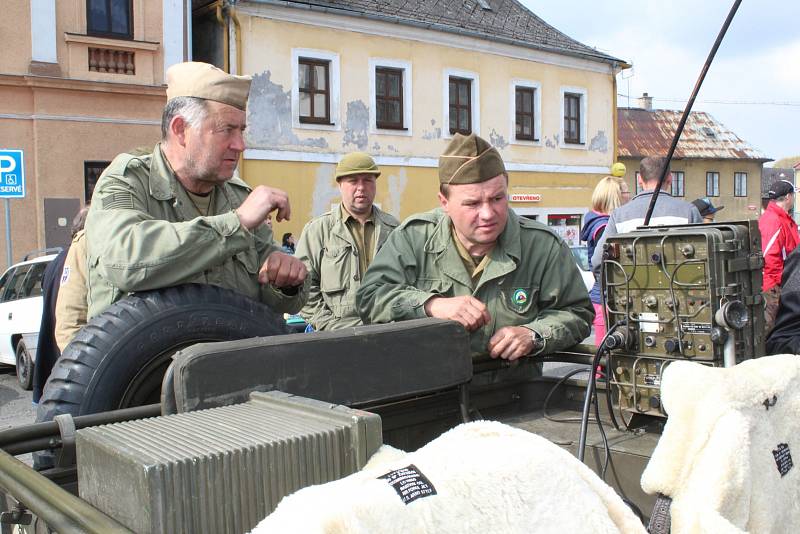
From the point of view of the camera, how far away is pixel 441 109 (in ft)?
63.7

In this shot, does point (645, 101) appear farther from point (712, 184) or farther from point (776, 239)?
point (776, 239)

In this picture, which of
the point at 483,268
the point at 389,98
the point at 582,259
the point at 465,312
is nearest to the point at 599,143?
the point at 389,98

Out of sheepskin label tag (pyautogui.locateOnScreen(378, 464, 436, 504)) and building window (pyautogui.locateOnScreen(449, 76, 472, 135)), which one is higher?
building window (pyautogui.locateOnScreen(449, 76, 472, 135))

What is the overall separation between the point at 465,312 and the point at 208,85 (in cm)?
106

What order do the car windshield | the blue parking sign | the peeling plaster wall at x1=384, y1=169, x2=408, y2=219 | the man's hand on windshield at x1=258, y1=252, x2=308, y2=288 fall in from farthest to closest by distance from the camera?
the peeling plaster wall at x1=384, y1=169, x2=408, y2=219 → the car windshield → the blue parking sign → the man's hand on windshield at x1=258, y1=252, x2=308, y2=288

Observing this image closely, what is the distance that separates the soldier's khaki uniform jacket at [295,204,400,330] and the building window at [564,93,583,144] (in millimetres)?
18353

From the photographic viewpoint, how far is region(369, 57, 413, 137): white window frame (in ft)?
59.6

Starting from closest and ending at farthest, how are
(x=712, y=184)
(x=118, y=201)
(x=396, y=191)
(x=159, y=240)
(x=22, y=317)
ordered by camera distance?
1. (x=159, y=240)
2. (x=118, y=201)
3. (x=22, y=317)
4. (x=396, y=191)
5. (x=712, y=184)

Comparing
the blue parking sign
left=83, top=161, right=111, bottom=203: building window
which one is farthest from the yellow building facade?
the blue parking sign

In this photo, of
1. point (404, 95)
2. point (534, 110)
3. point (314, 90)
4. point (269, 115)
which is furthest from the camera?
point (534, 110)

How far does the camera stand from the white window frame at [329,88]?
55.6 feet

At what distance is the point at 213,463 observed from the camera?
1189 mm

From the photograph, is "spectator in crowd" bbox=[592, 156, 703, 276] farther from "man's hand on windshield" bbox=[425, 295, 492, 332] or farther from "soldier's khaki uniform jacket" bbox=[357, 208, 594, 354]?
"man's hand on windshield" bbox=[425, 295, 492, 332]

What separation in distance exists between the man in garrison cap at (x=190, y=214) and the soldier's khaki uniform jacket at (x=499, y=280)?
1.11 feet
